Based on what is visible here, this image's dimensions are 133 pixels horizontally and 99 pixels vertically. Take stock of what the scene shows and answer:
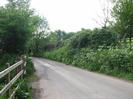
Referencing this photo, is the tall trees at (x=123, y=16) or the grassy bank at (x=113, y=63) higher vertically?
the tall trees at (x=123, y=16)

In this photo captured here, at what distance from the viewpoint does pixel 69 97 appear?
394 inches

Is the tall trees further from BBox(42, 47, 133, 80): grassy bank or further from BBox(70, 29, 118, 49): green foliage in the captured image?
BBox(70, 29, 118, 49): green foliage

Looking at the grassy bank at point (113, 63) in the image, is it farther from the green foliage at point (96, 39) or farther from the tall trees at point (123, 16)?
the tall trees at point (123, 16)

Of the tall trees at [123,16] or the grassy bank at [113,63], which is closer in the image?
the grassy bank at [113,63]

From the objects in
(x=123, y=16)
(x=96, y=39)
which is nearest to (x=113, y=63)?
(x=123, y=16)

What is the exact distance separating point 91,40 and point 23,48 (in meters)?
13.1

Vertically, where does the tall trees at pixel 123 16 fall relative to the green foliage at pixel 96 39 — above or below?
above

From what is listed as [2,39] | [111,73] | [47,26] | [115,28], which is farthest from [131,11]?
[47,26]

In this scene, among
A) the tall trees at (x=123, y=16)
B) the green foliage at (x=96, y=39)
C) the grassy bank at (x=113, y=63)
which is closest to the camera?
the grassy bank at (x=113, y=63)

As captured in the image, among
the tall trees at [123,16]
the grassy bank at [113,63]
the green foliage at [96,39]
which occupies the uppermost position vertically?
the tall trees at [123,16]

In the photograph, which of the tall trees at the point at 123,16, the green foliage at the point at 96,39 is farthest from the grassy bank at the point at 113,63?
the tall trees at the point at 123,16

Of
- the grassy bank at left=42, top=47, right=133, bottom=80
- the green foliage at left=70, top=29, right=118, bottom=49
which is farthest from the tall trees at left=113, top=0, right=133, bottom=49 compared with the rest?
the green foliage at left=70, top=29, right=118, bottom=49

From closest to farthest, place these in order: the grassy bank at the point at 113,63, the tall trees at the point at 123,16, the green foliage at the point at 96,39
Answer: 1. the grassy bank at the point at 113,63
2. the tall trees at the point at 123,16
3. the green foliage at the point at 96,39

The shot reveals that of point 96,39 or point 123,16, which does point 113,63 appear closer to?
point 123,16
